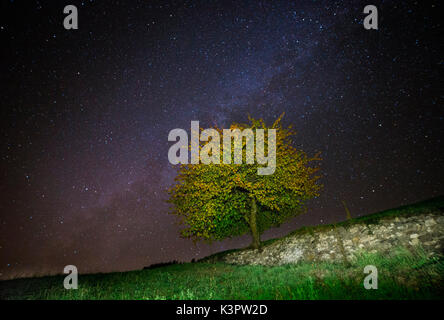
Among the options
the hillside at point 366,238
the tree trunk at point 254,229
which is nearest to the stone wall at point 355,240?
the hillside at point 366,238

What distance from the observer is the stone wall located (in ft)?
38.7

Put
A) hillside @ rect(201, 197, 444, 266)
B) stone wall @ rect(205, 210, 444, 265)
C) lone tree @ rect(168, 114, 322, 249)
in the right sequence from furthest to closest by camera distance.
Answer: lone tree @ rect(168, 114, 322, 249) → hillside @ rect(201, 197, 444, 266) → stone wall @ rect(205, 210, 444, 265)

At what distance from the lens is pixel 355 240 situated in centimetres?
1460

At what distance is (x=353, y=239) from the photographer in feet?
48.5

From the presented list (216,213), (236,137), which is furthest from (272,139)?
(216,213)

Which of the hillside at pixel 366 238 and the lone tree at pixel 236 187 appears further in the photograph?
the lone tree at pixel 236 187

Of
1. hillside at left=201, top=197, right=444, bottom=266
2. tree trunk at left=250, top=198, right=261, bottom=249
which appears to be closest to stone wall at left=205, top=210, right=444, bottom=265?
hillside at left=201, top=197, right=444, bottom=266

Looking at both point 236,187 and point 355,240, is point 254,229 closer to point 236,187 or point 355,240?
point 236,187

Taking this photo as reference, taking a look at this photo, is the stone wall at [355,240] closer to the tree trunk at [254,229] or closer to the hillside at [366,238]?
the hillside at [366,238]

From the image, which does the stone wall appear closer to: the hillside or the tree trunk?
the hillside

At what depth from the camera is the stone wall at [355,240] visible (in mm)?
11781
